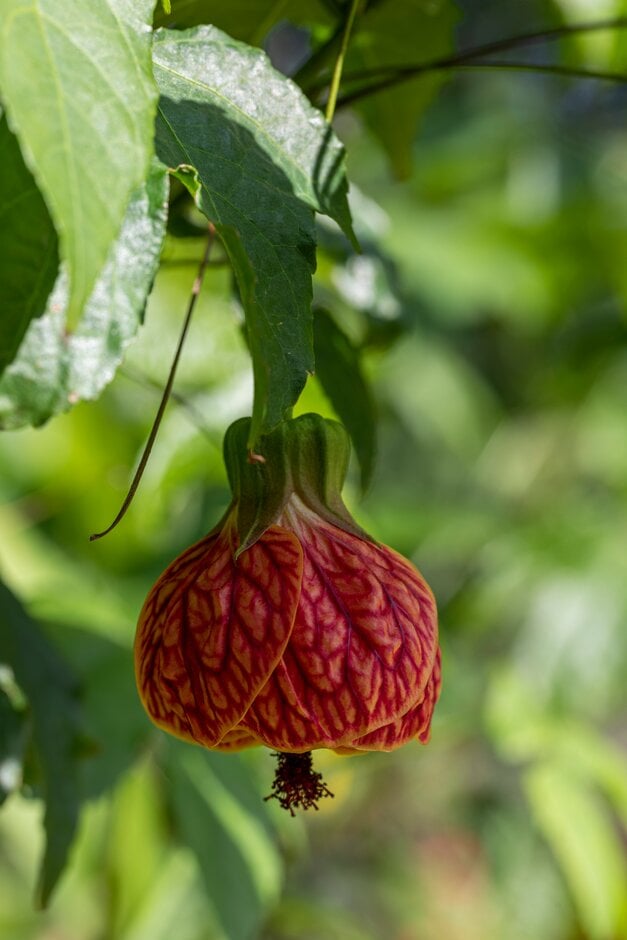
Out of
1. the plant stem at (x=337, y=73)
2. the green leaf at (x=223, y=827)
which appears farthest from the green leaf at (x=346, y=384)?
the green leaf at (x=223, y=827)

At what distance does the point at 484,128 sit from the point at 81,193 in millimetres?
2288

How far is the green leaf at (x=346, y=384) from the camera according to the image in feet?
2.10

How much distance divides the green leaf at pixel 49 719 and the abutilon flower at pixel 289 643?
0.20 meters

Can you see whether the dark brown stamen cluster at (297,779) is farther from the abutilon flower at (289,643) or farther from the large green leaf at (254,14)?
the large green leaf at (254,14)

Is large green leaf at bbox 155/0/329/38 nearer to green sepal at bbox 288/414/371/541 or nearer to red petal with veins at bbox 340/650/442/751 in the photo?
green sepal at bbox 288/414/371/541

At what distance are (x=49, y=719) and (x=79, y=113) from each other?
0.44m

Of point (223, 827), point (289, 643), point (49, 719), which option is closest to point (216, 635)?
point (289, 643)

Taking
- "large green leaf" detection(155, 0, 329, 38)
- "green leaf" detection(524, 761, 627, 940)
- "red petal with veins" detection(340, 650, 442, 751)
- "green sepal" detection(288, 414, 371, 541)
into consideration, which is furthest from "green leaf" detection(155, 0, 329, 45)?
"green leaf" detection(524, 761, 627, 940)

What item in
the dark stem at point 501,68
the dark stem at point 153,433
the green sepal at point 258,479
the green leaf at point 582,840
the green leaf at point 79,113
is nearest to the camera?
the green leaf at point 79,113

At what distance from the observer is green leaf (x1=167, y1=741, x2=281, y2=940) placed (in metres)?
0.94

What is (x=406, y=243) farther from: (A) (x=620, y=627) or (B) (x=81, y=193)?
(B) (x=81, y=193)

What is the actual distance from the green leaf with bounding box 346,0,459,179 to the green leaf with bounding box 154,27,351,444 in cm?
27

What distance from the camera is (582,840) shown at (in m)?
1.43

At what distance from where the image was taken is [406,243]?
231cm
